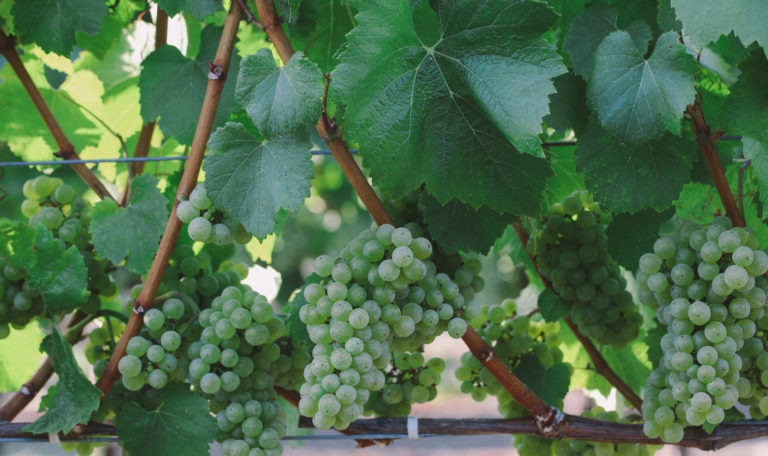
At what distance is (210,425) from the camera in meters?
0.79

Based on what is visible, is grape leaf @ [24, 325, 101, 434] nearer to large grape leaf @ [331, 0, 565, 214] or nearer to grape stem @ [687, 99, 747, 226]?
large grape leaf @ [331, 0, 565, 214]

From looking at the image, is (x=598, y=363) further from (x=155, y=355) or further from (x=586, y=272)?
(x=155, y=355)

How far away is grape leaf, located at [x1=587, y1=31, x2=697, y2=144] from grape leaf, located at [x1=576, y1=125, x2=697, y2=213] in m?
0.05

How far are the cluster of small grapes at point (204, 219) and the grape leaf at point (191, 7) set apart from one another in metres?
0.21

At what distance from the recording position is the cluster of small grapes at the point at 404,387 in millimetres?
920

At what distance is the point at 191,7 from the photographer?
2.72 feet

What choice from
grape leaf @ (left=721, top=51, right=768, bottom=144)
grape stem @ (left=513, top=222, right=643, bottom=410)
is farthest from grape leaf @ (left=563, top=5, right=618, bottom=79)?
grape stem @ (left=513, top=222, right=643, bottom=410)

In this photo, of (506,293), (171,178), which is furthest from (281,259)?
(171,178)

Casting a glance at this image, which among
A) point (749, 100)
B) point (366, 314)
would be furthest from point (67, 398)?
point (749, 100)

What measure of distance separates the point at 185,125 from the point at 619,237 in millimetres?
596

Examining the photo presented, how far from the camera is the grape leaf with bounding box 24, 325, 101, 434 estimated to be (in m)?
0.78

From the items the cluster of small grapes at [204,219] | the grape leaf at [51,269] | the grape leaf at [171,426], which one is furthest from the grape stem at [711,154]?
the grape leaf at [51,269]

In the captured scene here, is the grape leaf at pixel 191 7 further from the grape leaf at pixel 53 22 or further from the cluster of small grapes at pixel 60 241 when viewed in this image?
the cluster of small grapes at pixel 60 241

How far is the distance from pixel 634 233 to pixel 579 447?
0.29m
